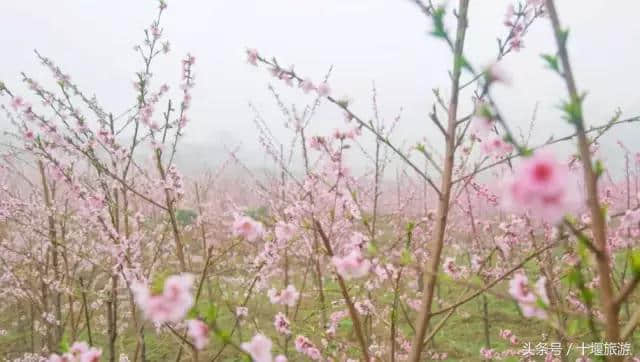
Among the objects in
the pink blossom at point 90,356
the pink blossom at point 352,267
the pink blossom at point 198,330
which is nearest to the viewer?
the pink blossom at point 198,330

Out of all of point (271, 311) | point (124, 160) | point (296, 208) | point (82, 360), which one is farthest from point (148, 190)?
point (271, 311)

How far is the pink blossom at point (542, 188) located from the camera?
36.7 inches

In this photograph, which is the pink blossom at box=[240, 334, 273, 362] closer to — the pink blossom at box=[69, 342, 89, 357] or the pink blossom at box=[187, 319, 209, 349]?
the pink blossom at box=[187, 319, 209, 349]

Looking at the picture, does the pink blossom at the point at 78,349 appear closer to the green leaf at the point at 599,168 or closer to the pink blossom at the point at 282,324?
the pink blossom at the point at 282,324

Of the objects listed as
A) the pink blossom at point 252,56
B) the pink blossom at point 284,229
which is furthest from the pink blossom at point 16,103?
the pink blossom at point 284,229

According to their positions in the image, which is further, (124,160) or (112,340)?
(124,160)

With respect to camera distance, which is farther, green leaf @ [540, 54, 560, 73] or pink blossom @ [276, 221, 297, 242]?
pink blossom @ [276, 221, 297, 242]

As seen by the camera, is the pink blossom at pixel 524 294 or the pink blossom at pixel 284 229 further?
the pink blossom at pixel 284 229

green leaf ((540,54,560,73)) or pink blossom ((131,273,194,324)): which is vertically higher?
green leaf ((540,54,560,73))

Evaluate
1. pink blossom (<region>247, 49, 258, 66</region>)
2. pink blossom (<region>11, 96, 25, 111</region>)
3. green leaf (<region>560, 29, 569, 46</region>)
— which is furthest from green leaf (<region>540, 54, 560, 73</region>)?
pink blossom (<region>11, 96, 25, 111</region>)

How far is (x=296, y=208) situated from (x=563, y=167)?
1.93 metres

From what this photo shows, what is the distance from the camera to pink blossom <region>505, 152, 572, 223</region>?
932 millimetres

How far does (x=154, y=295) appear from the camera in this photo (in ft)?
4.49

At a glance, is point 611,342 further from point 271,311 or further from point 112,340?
point 271,311
